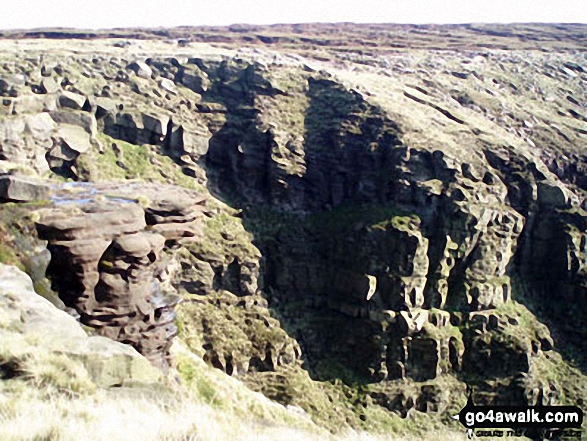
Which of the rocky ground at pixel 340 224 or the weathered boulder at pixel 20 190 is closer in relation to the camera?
the weathered boulder at pixel 20 190

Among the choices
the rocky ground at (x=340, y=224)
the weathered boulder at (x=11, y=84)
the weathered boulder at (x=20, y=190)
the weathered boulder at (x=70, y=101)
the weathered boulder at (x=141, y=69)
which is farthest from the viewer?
the weathered boulder at (x=141, y=69)

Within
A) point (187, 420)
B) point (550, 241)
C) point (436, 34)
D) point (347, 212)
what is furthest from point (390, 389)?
point (436, 34)

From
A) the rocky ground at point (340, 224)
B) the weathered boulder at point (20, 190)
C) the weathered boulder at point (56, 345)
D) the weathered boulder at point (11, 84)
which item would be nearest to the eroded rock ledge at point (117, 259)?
the weathered boulder at point (20, 190)

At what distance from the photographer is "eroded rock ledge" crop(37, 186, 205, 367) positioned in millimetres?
20625

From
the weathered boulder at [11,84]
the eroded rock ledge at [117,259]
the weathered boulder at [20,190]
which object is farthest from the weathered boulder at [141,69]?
the weathered boulder at [20,190]

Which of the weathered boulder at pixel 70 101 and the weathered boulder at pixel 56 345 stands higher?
the weathered boulder at pixel 70 101

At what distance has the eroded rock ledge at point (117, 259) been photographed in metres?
20.6

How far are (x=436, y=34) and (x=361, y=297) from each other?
94858mm

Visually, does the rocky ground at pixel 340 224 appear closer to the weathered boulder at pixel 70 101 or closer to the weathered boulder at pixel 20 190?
the weathered boulder at pixel 70 101

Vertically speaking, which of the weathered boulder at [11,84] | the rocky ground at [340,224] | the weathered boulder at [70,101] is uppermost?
the weathered boulder at [11,84]

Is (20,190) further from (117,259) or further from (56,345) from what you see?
(56,345)

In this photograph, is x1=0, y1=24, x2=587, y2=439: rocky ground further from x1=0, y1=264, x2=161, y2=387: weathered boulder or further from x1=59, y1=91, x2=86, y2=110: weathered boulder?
x1=0, y1=264, x2=161, y2=387: weathered boulder

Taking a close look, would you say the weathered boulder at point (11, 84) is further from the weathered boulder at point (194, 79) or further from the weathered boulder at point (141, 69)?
the weathered boulder at point (194, 79)

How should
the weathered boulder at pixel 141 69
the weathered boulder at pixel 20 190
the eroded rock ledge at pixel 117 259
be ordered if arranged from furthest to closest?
the weathered boulder at pixel 141 69 < the weathered boulder at pixel 20 190 < the eroded rock ledge at pixel 117 259
